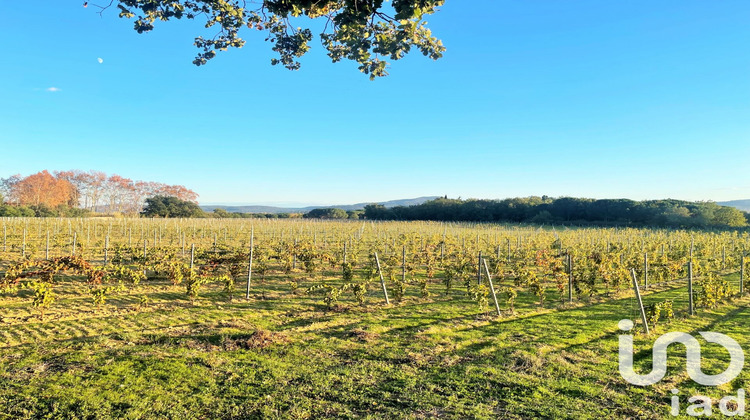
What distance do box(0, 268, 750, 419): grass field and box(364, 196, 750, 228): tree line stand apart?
51.3 meters

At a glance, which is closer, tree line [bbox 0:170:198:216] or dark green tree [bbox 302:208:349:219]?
tree line [bbox 0:170:198:216]

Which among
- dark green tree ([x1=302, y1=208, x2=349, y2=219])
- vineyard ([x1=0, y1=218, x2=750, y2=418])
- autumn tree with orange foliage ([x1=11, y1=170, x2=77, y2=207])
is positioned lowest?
vineyard ([x1=0, y1=218, x2=750, y2=418])

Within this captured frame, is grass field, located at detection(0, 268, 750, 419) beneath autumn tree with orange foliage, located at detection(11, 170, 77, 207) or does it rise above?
beneath

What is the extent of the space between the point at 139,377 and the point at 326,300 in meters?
4.44

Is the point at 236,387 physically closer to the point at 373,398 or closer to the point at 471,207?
the point at 373,398

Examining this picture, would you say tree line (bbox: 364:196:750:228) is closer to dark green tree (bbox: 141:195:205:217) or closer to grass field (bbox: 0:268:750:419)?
dark green tree (bbox: 141:195:205:217)

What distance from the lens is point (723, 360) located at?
19.5ft

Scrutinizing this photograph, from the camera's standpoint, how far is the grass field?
4180mm

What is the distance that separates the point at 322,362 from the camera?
559 centimetres

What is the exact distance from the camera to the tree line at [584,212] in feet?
154

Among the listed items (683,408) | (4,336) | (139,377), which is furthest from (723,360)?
(4,336)

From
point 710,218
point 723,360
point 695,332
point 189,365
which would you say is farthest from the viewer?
point 710,218

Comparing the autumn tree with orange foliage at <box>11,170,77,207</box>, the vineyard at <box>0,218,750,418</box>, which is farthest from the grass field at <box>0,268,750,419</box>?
the autumn tree with orange foliage at <box>11,170,77,207</box>

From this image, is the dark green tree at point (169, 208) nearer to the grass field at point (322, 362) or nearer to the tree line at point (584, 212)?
the tree line at point (584, 212)
